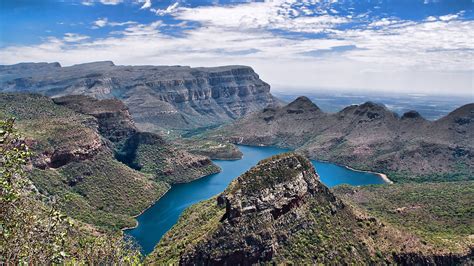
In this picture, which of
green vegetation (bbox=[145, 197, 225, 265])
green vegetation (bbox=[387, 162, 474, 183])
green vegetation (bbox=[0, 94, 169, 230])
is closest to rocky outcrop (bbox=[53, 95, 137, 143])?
green vegetation (bbox=[0, 94, 169, 230])

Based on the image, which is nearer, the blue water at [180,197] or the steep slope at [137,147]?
the blue water at [180,197]

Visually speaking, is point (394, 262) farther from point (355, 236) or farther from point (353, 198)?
point (353, 198)

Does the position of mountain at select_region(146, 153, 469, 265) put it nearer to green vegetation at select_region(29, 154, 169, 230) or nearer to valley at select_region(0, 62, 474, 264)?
valley at select_region(0, 62, 474, 264)

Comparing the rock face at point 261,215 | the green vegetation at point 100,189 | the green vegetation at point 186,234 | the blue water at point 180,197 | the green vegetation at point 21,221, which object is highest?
the green vegetation at point 21,221

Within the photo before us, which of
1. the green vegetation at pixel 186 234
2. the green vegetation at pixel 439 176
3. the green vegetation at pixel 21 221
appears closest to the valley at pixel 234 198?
the green vegetation at pixel 186 234

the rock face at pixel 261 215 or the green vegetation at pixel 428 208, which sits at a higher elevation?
the rock face at pixel 261 215

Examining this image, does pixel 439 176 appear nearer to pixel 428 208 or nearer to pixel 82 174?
pixel 428 208

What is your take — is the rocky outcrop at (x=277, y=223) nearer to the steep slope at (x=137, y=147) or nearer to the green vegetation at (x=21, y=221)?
the green vegetation at (x=21, y=221)
